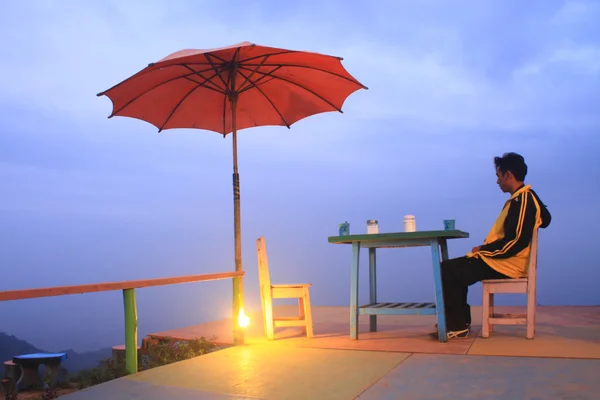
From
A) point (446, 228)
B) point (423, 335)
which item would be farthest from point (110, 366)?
point (446, 228)

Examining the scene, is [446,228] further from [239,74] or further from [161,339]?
[161,339]

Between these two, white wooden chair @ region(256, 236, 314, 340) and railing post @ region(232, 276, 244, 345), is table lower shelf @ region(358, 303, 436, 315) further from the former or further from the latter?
railing post @ region(232, 276, 244, 345)

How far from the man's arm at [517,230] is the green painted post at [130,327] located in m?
2.81

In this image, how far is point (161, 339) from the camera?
5.33 meters

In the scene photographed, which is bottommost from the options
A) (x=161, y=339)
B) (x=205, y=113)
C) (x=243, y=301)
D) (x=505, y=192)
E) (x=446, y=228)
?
(x=161, y=339)

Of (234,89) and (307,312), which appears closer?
(234,89)

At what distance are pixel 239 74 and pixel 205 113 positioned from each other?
0.72m

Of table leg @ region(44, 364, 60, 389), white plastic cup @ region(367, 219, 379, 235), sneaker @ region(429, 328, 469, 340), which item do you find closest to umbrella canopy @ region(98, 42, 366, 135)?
white plastic cup @ region(367, 219, 379, 235)

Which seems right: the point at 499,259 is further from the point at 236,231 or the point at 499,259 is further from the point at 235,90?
the point at 235,90

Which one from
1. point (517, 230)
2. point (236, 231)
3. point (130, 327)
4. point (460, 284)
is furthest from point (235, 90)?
point (517, 230)

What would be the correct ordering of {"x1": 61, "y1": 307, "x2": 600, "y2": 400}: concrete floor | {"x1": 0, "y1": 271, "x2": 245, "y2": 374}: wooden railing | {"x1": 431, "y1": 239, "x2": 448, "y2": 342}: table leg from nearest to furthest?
{"x1": 0, "y1": 271, "x2": 245, "y2": 374}: wooden railing
{"x1": 61, "y1": 307, "x2": 600, "y2": 400}: concrete floor
{"x1": 431, "y1": 239, "x2": 448, "y2": 342}: table leg

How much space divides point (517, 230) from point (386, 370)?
1900mm

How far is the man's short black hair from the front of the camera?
191 inches

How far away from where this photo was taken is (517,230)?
461cm
